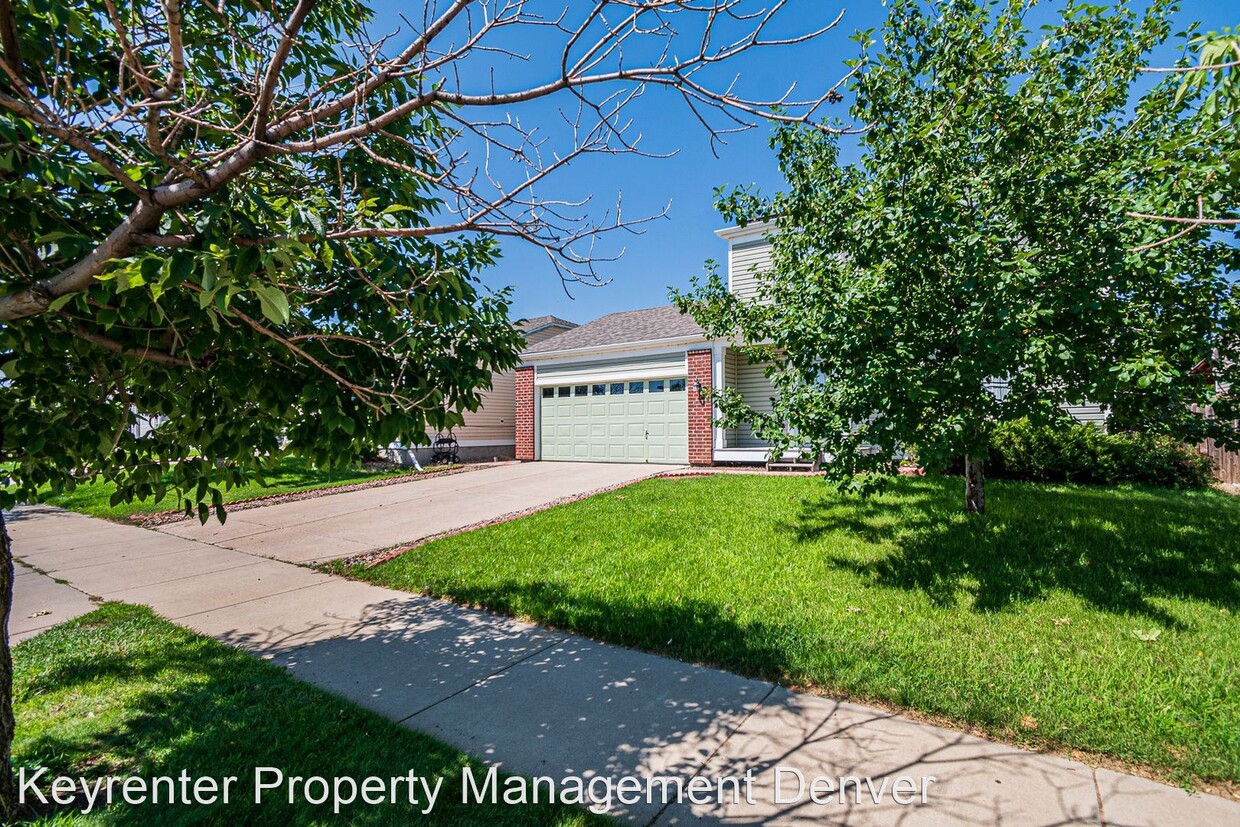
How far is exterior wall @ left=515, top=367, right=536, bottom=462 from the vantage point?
59.9 ft

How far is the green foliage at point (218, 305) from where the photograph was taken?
2.07 meters

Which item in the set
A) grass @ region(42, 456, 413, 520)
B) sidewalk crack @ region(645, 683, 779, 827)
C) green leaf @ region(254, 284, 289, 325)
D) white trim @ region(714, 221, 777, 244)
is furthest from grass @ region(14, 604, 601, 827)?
white trim @ region(714, 221, 777, 244)

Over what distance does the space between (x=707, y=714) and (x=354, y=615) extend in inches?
134

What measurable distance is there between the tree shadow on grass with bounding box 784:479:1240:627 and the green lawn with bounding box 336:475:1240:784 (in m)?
0.03

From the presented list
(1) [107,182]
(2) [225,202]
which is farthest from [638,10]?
(1) [107,182]

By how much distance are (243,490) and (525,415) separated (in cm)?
800

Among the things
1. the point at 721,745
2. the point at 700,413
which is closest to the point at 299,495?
the point at 700,413

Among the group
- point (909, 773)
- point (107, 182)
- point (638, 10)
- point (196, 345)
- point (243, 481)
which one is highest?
point (638, 10)

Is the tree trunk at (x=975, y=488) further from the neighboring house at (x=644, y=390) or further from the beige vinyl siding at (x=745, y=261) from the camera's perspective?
the beige vinyl siding at (x=745, y=261)


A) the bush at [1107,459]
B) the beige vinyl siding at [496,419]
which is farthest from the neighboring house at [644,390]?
the beige vinyl siding at [496,419]

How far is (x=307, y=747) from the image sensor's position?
3.09 metres

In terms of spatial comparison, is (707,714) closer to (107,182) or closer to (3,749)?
(3,749)

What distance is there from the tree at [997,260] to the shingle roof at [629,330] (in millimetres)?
9242

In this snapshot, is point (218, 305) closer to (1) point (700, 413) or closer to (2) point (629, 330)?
(1) point (700, 413)
